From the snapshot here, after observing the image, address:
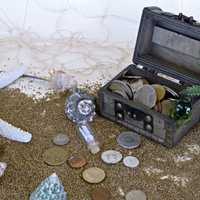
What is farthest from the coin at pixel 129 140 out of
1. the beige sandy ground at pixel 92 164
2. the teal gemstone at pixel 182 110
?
the teal gemstone at pixel 182 110

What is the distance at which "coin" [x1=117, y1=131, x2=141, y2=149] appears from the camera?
4.27 feet

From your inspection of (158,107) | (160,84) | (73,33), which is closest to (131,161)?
(158,107)

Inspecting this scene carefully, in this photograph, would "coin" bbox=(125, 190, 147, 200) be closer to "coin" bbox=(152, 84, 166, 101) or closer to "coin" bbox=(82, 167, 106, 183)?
"coin" bbox=(82, 167, 106, 183)

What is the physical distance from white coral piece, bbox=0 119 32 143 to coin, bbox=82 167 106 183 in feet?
0.57

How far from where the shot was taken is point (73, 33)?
1.75m

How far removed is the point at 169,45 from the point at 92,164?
1.21ft

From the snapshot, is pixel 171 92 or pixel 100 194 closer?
pixel 100 194

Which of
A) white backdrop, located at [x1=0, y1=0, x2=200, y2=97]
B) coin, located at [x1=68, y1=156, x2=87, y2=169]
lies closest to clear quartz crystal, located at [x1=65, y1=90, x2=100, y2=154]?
coin, located at [x1=68, y1=156, x2=87, y2=169]

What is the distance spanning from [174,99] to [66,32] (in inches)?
21.2

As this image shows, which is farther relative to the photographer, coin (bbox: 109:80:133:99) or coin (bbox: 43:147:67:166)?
coin (bbox: 109:80:133:99)

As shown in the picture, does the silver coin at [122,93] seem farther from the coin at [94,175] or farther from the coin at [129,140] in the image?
the coin at [94,175]

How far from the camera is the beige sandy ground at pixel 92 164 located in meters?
1.18

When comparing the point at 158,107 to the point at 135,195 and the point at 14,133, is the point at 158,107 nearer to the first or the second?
the point at 135,195

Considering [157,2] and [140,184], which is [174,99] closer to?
[140,184]
